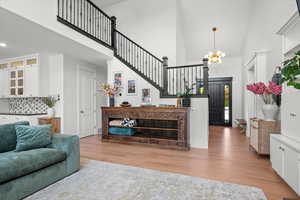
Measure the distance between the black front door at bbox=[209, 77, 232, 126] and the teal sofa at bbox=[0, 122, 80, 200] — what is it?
6.67m

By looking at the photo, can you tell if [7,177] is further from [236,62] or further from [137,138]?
[236,62]

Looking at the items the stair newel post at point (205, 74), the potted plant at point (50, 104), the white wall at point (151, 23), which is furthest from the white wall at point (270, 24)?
the potted plant at point (50, 104)

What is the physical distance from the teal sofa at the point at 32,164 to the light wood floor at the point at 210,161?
78 cm

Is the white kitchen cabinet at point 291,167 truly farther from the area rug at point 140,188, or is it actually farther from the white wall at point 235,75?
the white wall at point 235,75

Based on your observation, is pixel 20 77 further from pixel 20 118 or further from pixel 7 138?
pixel 7 138

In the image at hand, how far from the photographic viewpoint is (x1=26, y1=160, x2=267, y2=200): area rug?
5.84ft

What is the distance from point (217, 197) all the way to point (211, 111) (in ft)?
20.2

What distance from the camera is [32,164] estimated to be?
1797mm

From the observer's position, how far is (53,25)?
2.86 m

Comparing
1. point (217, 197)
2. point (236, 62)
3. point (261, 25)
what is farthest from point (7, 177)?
point (236, 62)

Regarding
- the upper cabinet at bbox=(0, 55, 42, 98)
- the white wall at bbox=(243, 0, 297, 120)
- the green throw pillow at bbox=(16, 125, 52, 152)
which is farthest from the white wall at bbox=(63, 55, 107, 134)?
the white wall at bbox=(243, 0, 297, 120)

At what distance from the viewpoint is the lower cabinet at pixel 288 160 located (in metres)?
1.78

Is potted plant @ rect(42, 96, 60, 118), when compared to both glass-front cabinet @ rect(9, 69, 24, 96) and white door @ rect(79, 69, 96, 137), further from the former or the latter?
glass-front cabinet @ rect(9, 69, 24, 96)

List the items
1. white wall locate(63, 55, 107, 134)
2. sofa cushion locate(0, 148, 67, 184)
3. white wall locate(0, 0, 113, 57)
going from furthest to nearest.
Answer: white wall locate(63, 55, 107, 134) < white wall locate(0, 0, 113, 57) < sofa cushion locate(0, 148, 67, 184)
